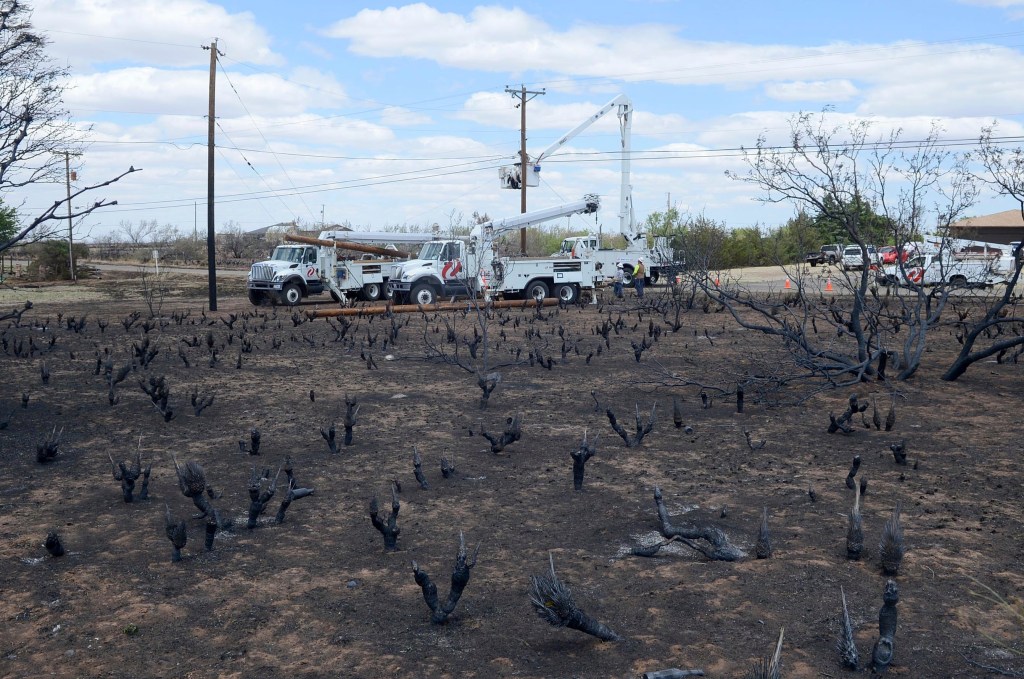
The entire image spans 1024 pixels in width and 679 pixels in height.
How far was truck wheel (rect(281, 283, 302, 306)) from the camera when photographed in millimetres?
27297

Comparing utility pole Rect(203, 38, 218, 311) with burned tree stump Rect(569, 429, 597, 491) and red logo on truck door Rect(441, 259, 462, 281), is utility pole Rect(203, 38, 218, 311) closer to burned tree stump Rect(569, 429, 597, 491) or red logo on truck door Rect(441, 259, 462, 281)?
red logo on truck door Rect(441, 259, 462, 281)

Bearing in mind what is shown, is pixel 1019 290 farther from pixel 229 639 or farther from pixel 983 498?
pixel 229 639

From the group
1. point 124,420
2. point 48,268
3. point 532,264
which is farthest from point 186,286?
point 124,420

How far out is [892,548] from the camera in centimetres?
507

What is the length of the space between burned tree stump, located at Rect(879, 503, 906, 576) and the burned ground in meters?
→ 0.07

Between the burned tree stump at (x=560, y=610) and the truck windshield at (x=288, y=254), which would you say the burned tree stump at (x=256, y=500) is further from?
the truck windshield at (x=288, y=254)

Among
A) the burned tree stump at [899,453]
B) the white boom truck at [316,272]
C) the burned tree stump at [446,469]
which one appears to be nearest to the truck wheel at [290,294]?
the white boom truck at [316,272]

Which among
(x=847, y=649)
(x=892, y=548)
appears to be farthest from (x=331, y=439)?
(x=847, y=649)

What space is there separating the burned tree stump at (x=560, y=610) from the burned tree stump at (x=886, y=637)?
1.19 meters

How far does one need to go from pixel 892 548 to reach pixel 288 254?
25395 mm

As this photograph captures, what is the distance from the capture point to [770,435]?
350 inches

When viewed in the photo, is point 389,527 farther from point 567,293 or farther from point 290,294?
point 290,294

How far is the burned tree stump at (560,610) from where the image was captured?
4.25 metres

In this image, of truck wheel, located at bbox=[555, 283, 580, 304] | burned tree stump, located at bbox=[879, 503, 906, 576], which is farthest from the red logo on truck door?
burned tree stump, located at bbox=[879, 503, 906, 576]
